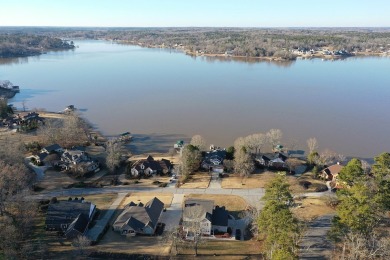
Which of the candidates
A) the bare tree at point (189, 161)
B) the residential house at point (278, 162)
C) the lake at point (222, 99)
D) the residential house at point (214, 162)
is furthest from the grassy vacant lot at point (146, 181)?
the residential house at point (278, 162)

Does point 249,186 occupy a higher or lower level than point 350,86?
lower

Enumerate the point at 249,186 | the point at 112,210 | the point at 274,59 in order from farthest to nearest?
1. the point at 274,59
2. the point at 249,186
3. the point at 112,210

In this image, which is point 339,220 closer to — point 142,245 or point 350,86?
point 142,245

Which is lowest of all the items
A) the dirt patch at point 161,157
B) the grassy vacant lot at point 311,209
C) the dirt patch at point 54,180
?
the dirt patch at point 54,180

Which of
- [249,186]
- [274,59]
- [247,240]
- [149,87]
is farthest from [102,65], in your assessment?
[247,240]

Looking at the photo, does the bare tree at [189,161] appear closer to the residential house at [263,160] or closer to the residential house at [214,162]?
the residential house at [214,162]

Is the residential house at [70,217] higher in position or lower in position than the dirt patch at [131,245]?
higher

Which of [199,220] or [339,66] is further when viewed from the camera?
[339,66]
